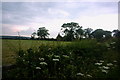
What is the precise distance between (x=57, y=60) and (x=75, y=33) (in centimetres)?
175

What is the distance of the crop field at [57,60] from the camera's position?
215 cm

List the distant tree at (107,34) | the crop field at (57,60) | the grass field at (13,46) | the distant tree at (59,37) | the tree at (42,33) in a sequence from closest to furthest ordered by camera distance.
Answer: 1. the crop field at (57,60)
2. the grass field at (13,46)
3. the tree at (42,33)
4. the distant tree at (59,37)
5. the distant tree at (107,34)

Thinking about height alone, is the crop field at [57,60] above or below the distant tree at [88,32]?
below

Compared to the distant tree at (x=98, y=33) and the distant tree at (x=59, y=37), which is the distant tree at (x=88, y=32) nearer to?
the distant tree at (x=98, y=33)

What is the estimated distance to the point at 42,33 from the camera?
10.2 feet

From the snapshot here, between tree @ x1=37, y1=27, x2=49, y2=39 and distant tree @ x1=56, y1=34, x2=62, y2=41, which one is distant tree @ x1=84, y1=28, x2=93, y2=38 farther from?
tree @ x1=37, y1=27, x2=49, y2=39

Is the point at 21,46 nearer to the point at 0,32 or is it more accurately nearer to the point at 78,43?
the point at 0,32

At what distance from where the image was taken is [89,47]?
3418 millimetres

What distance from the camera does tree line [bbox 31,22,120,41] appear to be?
117 inches

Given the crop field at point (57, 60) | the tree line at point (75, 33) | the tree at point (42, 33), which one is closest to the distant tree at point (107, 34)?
the tree line at point (75, 33)

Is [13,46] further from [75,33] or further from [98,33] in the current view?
[98,33]

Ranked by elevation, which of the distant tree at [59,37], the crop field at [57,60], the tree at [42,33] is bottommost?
the crop field at [57,60]

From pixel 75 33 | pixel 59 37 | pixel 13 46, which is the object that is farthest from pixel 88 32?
pixel 13 46

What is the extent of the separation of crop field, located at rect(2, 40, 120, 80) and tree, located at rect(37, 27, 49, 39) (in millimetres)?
126
